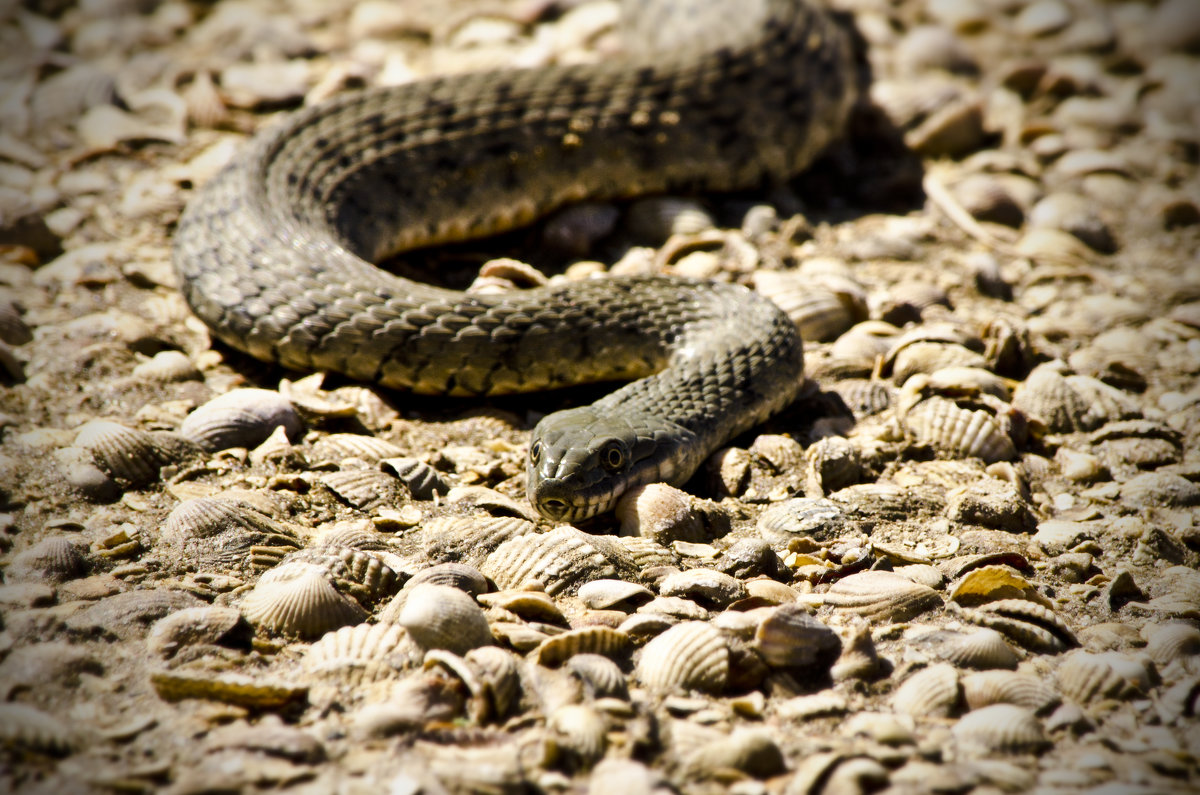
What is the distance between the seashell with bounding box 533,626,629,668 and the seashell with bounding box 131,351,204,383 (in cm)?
229

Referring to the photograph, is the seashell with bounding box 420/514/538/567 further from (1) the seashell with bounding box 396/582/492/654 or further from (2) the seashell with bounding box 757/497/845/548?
(2) the seashell with bounding box 757/497/845/548

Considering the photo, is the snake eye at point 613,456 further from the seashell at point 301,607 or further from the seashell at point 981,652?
the seashell at point 981,652

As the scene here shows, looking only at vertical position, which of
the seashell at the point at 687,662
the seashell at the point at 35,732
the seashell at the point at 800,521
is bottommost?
the seashell at the point at 800,521

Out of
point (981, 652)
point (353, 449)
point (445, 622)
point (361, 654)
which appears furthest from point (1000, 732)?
point (353, 449)

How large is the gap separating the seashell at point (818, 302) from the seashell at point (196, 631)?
9.10 ft

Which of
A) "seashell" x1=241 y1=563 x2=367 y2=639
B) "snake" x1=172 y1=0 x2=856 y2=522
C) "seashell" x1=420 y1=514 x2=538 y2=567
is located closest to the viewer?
"seashell" x1=241 y1=563 x2=367 y2=639

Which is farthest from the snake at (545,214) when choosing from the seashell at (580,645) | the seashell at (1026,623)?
the seashell at (1026,623)

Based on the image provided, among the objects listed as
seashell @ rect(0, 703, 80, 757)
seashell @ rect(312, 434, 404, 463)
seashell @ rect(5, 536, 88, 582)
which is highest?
seashell @ rect(0, 703, 80, 757)

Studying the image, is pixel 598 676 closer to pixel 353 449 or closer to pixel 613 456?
pixel 613 456

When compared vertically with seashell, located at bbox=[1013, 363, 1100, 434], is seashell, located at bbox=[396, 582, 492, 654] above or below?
above

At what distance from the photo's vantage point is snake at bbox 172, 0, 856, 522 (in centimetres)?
391

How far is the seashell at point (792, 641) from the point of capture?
2678mm

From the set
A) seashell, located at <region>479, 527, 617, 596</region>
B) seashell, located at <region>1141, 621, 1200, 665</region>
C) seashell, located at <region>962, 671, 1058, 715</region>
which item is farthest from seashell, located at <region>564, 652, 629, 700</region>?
seashell, located at <region>1141, 621, 1200, 665</region>

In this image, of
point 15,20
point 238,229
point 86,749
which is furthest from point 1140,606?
point 15,20
